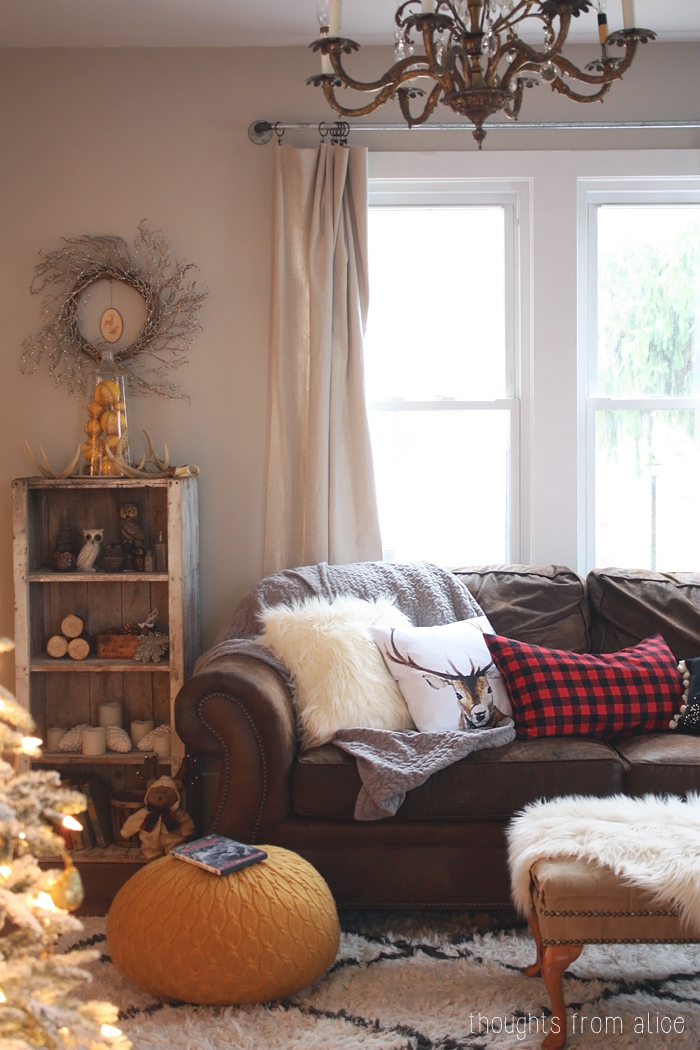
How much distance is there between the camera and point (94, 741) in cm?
313

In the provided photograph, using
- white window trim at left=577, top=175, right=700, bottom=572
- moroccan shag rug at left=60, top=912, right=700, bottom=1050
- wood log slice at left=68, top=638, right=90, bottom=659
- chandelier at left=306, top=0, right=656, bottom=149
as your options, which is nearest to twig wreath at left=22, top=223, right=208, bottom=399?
wood log slice at left=68, top=638, right=90, bottom=659

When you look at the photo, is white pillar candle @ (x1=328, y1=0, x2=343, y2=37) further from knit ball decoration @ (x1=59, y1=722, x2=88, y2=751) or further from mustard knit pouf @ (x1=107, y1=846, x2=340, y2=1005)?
knit ball decoration @ (x1=59, y1=722, x2=88, y2=751)

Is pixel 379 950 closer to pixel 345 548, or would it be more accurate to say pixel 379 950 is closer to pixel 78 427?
pixel 345 548

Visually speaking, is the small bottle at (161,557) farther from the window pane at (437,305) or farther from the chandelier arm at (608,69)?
the chandelier arm at (608,69)

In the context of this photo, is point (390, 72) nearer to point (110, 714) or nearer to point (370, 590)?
point (370, 590)

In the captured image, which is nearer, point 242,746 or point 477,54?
point 477,54

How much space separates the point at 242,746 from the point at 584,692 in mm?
1004

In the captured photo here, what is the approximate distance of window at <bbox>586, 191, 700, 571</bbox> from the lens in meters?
3.57

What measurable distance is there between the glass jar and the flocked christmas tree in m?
1.90

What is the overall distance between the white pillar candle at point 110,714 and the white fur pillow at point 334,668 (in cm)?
76

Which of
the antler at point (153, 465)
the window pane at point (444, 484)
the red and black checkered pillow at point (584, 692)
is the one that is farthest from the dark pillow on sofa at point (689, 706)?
the antler at point (153, 465)

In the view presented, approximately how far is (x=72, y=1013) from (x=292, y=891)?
38.0 inches

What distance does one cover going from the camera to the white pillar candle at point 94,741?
3.13 m

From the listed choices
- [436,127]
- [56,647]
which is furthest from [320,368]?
[56,647]
